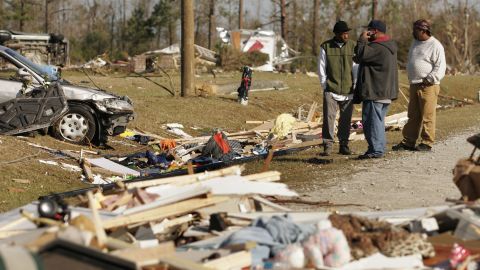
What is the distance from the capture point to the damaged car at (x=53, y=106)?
16.5 metres

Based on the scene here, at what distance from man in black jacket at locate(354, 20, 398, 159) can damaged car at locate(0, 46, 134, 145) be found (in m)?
5.49

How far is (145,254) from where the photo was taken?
20.5 feet

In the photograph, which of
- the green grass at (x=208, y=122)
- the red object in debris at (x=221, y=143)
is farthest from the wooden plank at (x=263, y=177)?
the red object in debris at (x=221, y=143)

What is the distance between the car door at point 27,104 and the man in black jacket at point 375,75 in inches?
225

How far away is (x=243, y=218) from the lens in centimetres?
809

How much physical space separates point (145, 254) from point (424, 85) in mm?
9994

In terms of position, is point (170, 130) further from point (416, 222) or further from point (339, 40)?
point (416, 222)

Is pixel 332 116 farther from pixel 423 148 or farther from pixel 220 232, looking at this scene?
pixel 220 232

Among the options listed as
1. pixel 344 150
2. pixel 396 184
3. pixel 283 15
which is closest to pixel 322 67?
pixel 344 150

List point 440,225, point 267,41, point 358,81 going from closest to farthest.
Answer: point 440,225
point 358,81
point 267,41

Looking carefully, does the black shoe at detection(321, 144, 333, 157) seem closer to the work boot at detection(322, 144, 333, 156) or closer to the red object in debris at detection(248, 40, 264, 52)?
the work boot at detection(322, 144, 333, 156)

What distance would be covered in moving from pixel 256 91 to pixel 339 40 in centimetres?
1582

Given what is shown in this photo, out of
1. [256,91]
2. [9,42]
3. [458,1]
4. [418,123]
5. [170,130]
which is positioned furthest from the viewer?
[458,1]

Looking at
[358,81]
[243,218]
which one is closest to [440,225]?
[243,218]
